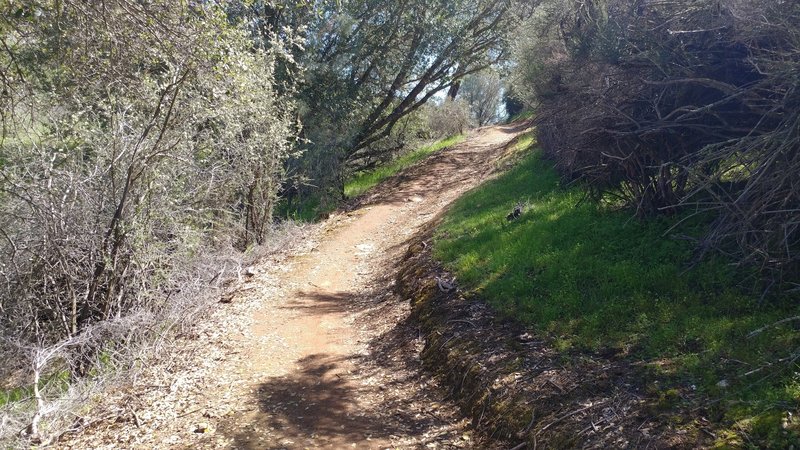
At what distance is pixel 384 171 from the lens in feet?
78.9

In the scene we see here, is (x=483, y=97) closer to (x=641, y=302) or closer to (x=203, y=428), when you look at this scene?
(x=641, y=302)

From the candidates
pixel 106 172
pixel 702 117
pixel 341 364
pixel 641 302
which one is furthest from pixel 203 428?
pixel 702 117

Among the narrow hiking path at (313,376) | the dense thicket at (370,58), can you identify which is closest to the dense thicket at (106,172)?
the narrow hiking path at (313,376)

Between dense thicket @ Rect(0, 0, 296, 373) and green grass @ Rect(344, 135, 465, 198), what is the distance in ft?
39.5

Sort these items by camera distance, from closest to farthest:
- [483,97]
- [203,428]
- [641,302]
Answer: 1. [641,302]
2. [203,428]
3. [483,97]

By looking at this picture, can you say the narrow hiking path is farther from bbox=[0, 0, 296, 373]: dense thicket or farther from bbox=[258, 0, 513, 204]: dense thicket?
bbox=[258, 0, 513, 204]: dense thicket

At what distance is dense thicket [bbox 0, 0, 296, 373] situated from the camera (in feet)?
21.9

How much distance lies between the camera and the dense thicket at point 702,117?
5035 millimetres

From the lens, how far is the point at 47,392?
24.5 feet

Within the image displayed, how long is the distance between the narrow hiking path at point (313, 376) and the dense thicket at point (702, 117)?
123 inches

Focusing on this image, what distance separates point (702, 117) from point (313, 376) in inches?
203

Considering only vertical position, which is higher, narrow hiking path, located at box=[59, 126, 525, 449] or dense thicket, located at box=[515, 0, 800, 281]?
dense thicket, located at box=[515, 0, 800, 281]

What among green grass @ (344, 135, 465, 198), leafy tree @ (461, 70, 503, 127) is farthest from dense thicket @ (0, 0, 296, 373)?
leafy tree @ (461, 70, 503, 127)

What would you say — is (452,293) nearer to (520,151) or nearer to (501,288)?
(501,288)
